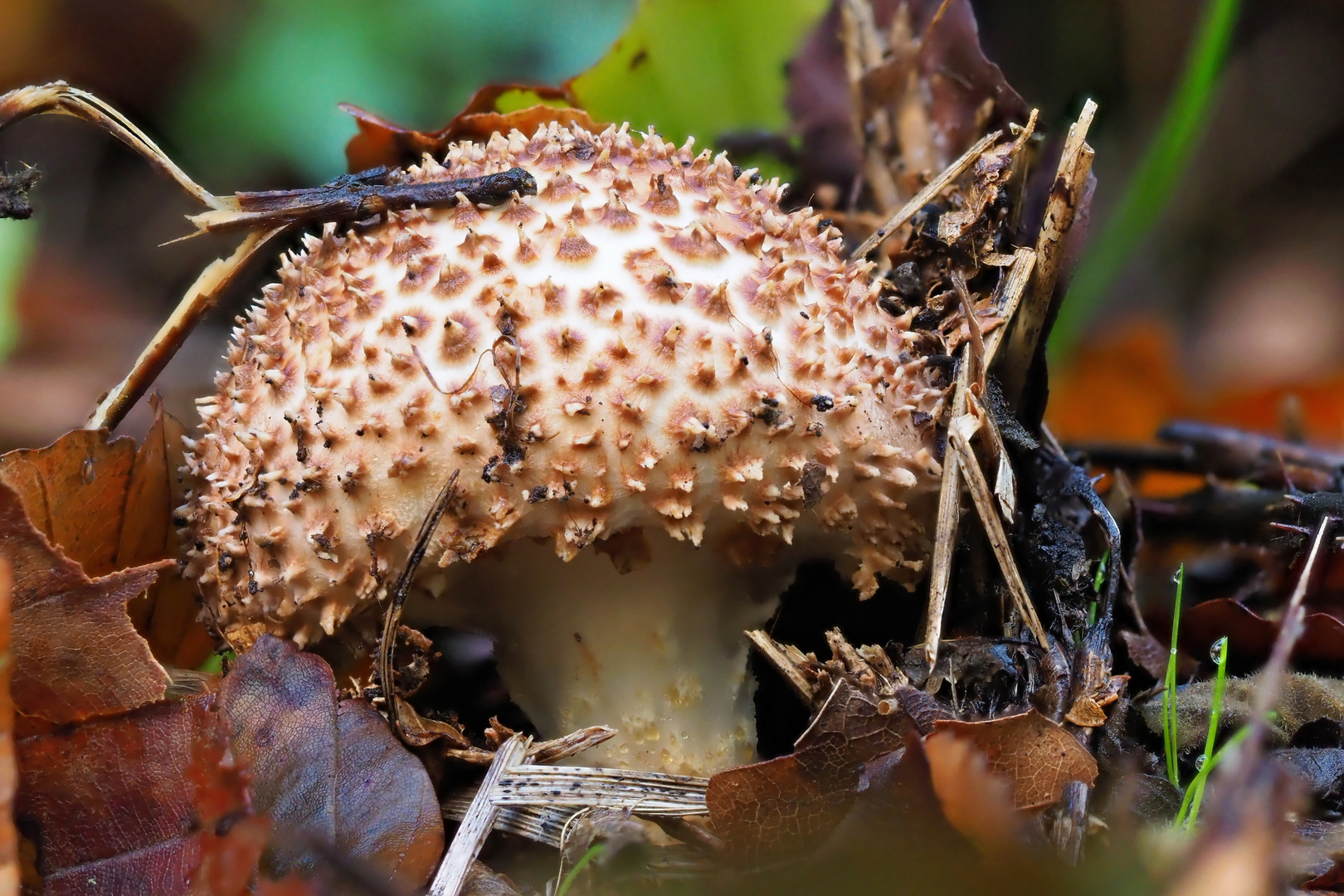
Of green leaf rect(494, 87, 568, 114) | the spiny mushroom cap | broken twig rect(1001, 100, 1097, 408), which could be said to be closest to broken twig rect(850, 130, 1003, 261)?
broken twig rect(1001, 100, 1097, 408)

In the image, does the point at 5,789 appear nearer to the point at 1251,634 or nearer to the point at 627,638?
the point at 627,638

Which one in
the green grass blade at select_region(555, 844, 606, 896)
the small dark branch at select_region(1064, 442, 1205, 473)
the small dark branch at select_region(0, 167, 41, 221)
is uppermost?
the small dark branch at select_region(0, 167, 41, 221)

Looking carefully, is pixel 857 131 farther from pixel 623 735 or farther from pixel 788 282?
pixel 623 735

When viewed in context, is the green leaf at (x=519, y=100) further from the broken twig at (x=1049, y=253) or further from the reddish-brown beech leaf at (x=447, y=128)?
the broken twig at (x=1049, y=253)

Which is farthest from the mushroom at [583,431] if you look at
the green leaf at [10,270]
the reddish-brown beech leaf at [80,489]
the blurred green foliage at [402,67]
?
the green leaf at [10,270]

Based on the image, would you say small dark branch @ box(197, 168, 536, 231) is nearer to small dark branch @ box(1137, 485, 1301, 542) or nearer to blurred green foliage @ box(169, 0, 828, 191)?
blurred green foliage @ box(169, 0, 828, 191)

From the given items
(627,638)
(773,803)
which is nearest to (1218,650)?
(773,803)
